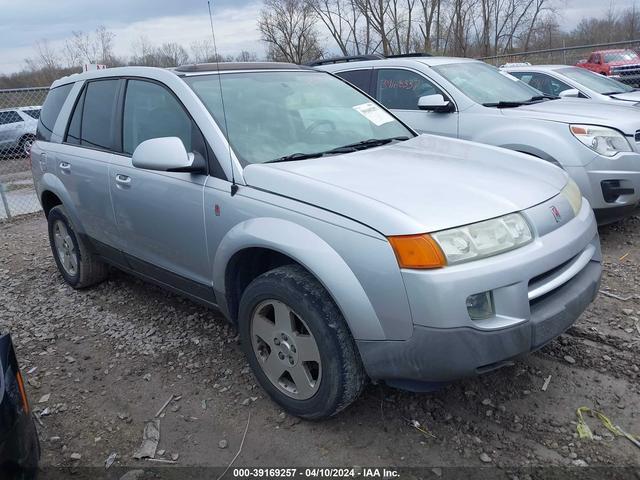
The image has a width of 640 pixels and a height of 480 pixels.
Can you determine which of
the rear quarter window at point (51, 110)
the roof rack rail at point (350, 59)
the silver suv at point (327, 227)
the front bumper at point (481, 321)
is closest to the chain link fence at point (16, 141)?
the roof rack rail at point (350, 59)

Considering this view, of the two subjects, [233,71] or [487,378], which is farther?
[233,71]

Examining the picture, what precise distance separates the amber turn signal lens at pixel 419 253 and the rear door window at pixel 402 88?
402 centimetres

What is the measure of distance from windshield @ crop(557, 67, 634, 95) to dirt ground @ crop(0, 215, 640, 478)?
19.4ft

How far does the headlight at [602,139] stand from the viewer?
16.0 ft

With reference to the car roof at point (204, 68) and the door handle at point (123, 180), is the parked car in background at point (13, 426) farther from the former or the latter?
the car roof at point (204, 68)

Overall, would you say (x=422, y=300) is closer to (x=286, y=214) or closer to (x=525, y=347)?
(x=525, y=347)

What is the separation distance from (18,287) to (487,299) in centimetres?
456

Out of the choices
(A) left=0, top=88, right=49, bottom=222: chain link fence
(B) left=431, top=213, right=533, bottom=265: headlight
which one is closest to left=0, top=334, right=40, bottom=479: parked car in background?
(B) left=431, top=213, right=533, bottom=265: headlight

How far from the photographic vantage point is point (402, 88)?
6262 mm

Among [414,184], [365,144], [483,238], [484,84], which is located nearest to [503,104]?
[484,84]

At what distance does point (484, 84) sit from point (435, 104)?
88 cm

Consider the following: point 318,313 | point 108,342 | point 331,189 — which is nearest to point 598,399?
point 318,313

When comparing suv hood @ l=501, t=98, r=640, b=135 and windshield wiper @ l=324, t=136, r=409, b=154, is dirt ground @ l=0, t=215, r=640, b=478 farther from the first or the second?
suv hood @ l=501, t=98, r=640, b=135

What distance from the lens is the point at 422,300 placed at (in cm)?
219
